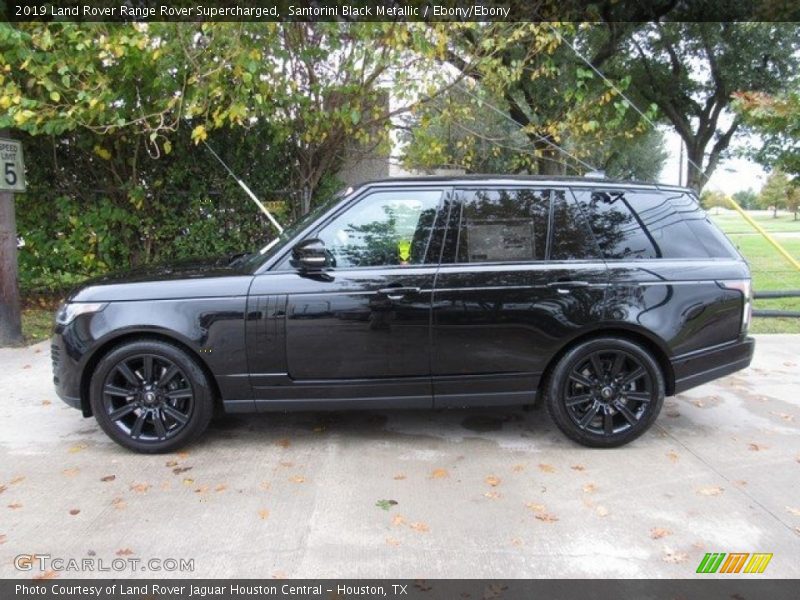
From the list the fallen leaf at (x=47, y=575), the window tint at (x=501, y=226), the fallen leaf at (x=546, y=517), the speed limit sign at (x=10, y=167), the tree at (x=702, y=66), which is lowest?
the fallen leaf at (x=47, y=575)

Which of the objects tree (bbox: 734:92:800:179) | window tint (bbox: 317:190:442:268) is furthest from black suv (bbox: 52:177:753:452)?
tree (bbox: 734:92:800:179)

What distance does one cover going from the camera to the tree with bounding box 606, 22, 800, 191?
45.6ft

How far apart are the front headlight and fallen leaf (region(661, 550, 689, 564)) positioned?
3.57 meters

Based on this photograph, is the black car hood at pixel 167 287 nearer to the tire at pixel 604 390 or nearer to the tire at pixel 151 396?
the tire at pixel 151 396

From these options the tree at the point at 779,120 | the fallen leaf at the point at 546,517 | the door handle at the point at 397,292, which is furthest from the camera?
the tree at the point at 779,120

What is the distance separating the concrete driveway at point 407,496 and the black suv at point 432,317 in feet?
1.20

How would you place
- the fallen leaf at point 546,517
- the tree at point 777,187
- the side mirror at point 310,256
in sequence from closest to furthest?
the fallen leaf at point 546,517, the side mirror at point 310,256, the tree at point 777,187

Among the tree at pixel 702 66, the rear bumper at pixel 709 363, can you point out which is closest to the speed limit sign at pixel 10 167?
the rear bumper at pixel 709 363

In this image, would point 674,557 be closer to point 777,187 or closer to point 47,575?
point 47,575

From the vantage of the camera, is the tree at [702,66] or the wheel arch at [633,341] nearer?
the wheel arch at [633,341]

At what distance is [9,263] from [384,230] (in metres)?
5.12

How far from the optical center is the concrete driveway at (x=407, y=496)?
9.79 ft

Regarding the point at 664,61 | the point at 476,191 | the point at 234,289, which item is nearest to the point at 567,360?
the point at 476,191

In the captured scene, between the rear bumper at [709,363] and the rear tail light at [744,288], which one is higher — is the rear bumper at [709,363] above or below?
below
